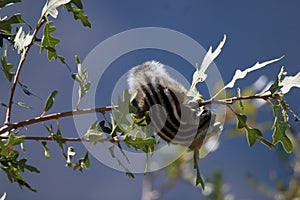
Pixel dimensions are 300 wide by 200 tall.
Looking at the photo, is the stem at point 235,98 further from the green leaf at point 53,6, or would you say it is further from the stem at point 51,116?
the green leaf at point 53,6

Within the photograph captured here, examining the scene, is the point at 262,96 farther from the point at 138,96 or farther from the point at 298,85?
the point at 138,96

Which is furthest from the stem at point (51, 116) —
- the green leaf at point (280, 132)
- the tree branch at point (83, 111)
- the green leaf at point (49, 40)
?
the green leaf at point (280, 132)

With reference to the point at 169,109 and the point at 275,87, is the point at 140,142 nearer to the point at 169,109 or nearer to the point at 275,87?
the point at 169,109

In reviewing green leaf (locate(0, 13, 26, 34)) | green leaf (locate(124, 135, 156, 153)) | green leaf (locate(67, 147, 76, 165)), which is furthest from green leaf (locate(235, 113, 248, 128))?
green leaf (locate(0, 13, 26, 34))

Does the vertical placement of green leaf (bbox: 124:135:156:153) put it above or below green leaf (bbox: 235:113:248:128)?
below

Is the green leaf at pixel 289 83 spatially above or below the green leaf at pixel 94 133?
→ above

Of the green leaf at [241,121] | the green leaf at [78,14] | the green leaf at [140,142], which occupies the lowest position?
the green leaf at [140,142]

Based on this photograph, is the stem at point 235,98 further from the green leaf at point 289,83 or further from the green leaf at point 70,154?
the green leaf at point 70,154

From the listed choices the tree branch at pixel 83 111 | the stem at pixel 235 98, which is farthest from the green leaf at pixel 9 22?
the stem at pixel 235 98

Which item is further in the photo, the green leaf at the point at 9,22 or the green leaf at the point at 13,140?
the green leaf at the point at 9,22

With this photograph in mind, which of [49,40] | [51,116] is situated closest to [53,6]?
[49,40]

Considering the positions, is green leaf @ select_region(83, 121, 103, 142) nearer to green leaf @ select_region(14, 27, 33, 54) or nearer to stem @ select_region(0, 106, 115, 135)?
stem @ select_region(0, 106, 115, 135)

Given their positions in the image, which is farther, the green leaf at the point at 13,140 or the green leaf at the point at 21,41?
the green leaf at the point at 21,41

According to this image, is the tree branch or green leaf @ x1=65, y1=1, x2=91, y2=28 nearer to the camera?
the tree branch
